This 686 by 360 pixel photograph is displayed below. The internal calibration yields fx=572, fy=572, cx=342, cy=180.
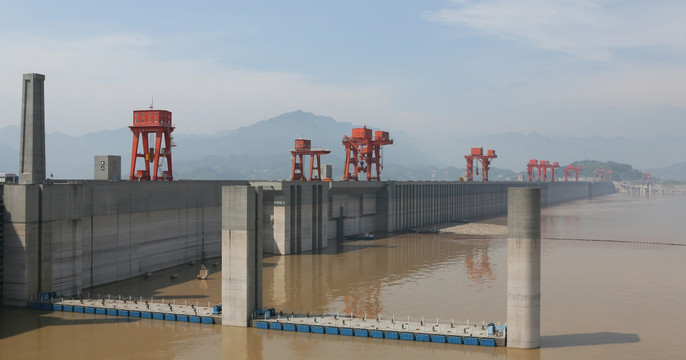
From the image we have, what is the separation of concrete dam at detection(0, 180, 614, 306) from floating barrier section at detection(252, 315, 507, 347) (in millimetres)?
Result: 6660

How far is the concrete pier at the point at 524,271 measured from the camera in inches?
1438

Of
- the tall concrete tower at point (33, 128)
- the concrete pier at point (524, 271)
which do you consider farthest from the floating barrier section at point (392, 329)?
the tall concrete tower at point (33, 128)

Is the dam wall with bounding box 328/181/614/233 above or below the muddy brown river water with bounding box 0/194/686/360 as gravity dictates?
above

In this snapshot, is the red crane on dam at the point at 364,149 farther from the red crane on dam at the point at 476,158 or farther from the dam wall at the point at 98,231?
the red crane on dam at the point at 476,158

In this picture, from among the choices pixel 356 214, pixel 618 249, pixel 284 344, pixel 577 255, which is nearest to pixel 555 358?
pixel 284 344

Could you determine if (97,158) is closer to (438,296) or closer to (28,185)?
(28,185)

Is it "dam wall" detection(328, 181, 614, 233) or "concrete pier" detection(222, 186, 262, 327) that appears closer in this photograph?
"concrete pier" detection(222, 186, 262, 327)

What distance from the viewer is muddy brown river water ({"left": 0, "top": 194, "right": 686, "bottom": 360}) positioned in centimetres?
3669

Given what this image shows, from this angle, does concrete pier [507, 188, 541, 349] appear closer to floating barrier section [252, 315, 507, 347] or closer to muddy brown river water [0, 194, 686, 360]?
muddy brown river water [0, 194, 686, 360]

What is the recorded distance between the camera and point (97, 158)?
6906 cm

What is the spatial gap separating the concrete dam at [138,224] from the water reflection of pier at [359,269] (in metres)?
5.90

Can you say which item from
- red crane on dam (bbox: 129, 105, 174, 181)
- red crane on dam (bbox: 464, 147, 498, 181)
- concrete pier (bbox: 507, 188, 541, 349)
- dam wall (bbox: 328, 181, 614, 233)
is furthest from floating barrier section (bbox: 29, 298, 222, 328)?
red crane on dam (bbox: 464, 147, 498, 181)

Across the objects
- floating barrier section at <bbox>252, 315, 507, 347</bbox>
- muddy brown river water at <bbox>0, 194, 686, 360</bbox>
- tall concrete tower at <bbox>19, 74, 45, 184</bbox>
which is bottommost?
muddy brown river water at <bbox>0, 194, 686, 360</bbox>

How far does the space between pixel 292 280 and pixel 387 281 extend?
10252mm
